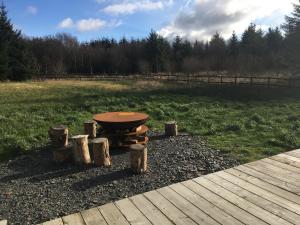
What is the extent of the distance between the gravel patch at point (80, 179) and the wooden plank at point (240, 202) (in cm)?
90

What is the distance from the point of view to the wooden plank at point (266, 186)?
15.5 feet

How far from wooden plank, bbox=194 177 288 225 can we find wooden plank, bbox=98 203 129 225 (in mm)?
1570

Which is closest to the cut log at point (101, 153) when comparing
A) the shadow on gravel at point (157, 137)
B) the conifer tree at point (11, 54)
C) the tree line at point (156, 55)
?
the shadow on gravel at point (157, 137)

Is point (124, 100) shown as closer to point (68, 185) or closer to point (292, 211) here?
point (68, 185)

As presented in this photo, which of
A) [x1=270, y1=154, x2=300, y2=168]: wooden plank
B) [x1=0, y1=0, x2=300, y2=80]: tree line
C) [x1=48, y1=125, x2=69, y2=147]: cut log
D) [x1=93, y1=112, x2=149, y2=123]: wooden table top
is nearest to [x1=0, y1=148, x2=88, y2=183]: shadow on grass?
[x1=48, y1=125, x2=69, y2=147]: cut log

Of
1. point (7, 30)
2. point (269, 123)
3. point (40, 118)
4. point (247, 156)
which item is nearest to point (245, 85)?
point (269, 123)

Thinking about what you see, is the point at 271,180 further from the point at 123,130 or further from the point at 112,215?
the point at 123,130

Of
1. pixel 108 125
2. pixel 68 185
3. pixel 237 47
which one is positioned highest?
pixel 237 47

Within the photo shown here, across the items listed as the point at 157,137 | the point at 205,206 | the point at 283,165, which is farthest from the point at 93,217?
the point at 157,137

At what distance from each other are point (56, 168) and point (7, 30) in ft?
118

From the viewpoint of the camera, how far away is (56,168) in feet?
24.2

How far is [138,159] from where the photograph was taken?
6.66 meters

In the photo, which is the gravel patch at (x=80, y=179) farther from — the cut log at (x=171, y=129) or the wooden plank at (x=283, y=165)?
the cut log at (x=171, y=129)

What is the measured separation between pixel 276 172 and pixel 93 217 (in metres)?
3.37
